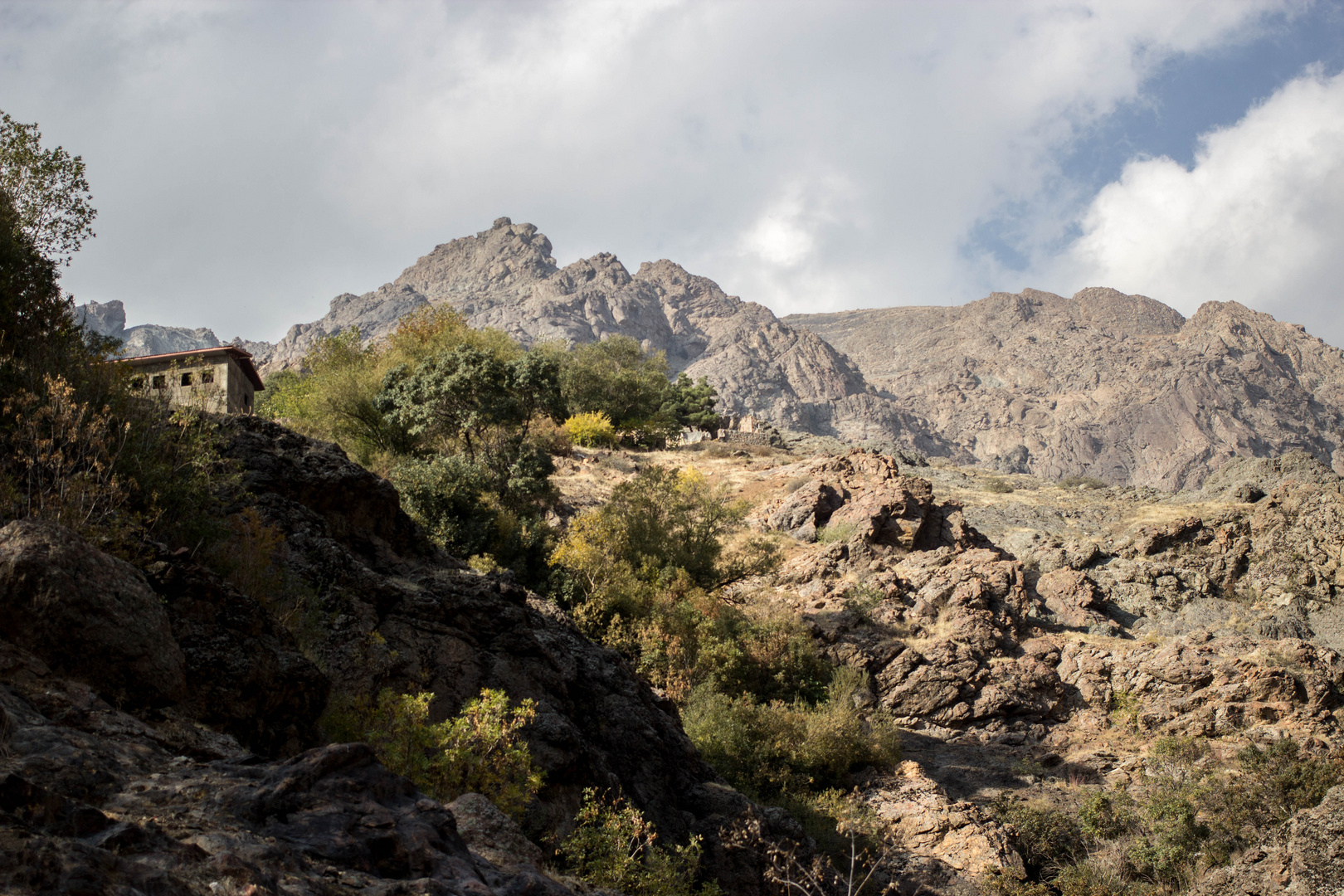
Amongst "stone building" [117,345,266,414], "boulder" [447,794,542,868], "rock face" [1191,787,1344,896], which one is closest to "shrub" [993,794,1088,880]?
"rock face" [1191,787,1344,896]

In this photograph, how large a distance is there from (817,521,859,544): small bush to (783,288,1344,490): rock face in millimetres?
123085

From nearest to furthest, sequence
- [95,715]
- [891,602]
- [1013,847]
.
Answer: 1. [95,715]
2. [1013,847]
3. [891,602]

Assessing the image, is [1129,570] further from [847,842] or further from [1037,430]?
[1037,430]

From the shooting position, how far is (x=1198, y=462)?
134000 mm

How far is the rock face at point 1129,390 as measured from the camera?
14038 cm

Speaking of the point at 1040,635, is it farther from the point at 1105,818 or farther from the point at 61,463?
the point at 61,463

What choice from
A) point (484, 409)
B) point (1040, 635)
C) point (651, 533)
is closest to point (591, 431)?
point (484, 409)

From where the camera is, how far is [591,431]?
4419cm

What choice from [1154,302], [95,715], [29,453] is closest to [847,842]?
[95,715]

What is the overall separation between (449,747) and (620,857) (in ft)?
7.64

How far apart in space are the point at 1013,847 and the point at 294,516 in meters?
14.1

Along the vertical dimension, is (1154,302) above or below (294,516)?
above

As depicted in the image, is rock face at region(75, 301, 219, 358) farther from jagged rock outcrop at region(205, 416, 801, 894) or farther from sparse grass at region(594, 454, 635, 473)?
jagged rock outcrop at region(205, 416, 801, 894)

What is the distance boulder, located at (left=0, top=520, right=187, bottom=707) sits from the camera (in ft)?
20.9
